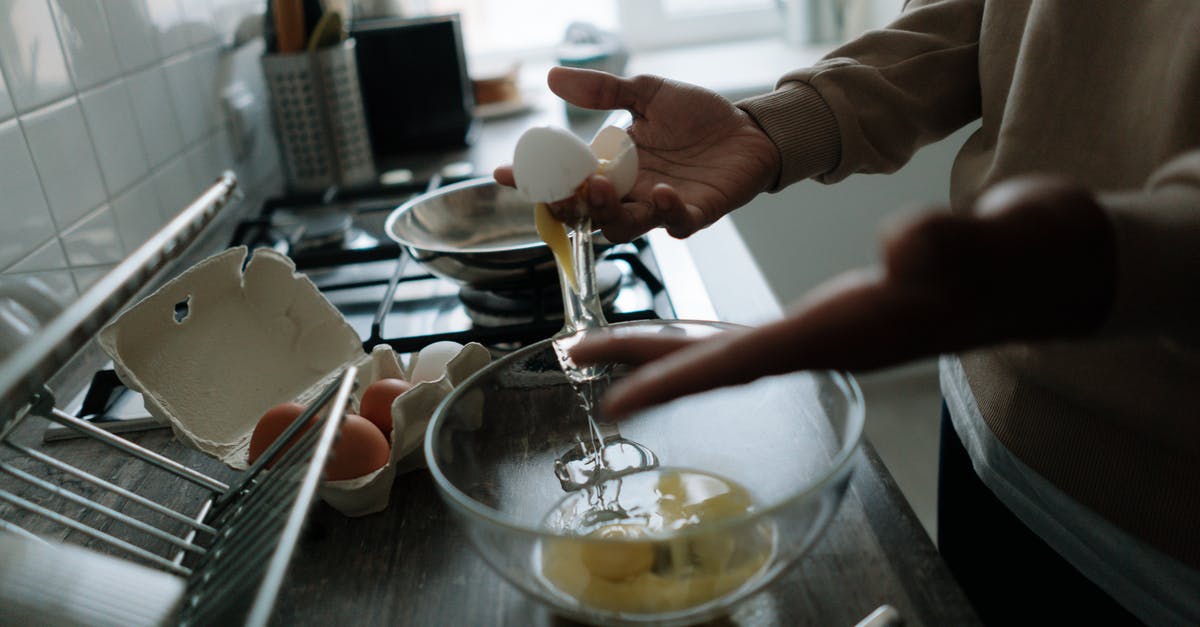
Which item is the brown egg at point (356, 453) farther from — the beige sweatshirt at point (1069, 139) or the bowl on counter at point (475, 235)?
the beige sweatshirt at point (1069, 139)

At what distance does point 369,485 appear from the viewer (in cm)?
61

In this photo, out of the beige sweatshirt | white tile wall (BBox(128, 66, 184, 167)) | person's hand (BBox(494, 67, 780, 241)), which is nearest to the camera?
the beige sweatshirt

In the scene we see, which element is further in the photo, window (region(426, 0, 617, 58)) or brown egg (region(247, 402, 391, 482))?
window (region(426, 0, 617, 58))

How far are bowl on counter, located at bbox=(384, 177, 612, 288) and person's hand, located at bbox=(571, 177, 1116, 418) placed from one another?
0.56m

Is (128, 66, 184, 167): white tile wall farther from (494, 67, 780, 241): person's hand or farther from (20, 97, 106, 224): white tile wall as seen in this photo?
(494, 67, 780, 241): person's hand

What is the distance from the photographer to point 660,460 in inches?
24.5

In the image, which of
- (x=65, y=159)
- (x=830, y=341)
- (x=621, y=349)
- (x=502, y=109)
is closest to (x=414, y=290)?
(x=65, y=159)

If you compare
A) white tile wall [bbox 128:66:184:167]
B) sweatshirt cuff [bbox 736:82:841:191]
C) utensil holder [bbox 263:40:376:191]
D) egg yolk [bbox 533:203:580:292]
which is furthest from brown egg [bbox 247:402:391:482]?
utensil holder [bbox 263:40:376:191]

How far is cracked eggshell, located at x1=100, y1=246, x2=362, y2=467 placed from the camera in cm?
67

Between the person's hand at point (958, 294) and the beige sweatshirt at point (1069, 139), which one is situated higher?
the person's hand at point (958, 294)

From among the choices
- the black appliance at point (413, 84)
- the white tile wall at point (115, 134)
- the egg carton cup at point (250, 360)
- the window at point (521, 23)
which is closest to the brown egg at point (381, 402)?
the egg carton cup at point (250, 360)

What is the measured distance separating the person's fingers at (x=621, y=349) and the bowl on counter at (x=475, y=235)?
0.46 metres

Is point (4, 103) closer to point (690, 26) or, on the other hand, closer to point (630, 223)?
point (630, 223)

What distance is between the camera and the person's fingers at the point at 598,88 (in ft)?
2.67
